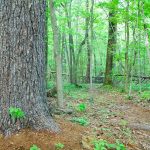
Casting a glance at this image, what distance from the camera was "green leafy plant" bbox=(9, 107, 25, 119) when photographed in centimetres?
419

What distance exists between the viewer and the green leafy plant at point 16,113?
4.19 metres

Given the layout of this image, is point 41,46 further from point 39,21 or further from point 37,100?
point 37,100

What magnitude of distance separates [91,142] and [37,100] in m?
1.16

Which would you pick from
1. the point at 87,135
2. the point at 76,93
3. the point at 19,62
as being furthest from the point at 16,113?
the point at 76,93

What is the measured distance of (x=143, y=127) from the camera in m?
6.59

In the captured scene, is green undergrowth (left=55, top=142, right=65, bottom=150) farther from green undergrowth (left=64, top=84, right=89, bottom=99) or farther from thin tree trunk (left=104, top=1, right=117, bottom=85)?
thin tree trunk (left=104, top=1, right=117, bottom=85)

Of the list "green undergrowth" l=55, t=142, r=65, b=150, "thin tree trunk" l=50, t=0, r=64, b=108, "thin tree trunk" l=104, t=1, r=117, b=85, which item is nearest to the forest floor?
"green undergrowth" l=55, t=142, r=65, b=150

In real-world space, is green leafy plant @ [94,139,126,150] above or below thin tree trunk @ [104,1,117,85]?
below

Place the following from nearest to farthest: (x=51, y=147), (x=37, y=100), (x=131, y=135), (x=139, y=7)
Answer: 1. (x=51, y=147)
2. (x=37, y=100)
3. (x=131, y=135)
4. (x=139, y=7)

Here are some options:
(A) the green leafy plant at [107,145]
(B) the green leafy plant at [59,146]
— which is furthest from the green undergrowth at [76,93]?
(B) the green leafy plant at [59,146]

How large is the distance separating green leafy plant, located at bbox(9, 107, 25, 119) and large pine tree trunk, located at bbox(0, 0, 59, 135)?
94mm

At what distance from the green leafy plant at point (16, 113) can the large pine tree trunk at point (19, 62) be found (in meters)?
0.09

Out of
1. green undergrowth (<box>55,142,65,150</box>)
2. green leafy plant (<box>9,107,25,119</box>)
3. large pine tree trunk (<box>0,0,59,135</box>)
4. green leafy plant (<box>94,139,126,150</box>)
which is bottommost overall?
green leafy plant (<box>94,139,126,150</box>)

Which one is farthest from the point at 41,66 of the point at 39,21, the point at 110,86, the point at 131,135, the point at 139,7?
the point at 110,86
